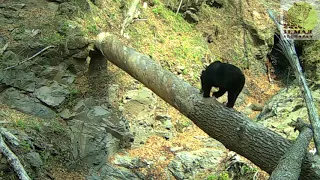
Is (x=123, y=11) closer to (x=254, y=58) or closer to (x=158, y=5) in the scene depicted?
(x=158, y=5)

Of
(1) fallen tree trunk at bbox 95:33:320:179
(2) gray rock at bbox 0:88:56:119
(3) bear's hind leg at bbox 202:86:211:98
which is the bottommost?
(2) gray rock at bbox 0:88:56:119

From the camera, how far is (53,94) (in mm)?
8602

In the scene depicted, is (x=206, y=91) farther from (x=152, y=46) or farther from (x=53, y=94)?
(x=152, y=46)

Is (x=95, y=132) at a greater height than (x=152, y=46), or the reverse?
(x=152, y=46)

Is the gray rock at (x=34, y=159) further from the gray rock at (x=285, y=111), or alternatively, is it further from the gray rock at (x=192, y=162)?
the gray rock at (x=285, y=111)

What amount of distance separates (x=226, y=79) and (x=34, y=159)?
366cm

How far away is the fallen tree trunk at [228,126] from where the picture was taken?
4.90 m

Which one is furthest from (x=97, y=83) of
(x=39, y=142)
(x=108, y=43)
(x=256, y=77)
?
(x=256, y=77)

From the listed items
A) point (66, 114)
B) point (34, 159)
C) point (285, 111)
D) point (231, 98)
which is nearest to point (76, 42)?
point (66, 114)

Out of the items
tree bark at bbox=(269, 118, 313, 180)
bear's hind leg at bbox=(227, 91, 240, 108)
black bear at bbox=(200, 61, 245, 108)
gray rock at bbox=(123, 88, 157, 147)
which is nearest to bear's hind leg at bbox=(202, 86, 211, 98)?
black bear at bbox=(200, 61, 245, 108)

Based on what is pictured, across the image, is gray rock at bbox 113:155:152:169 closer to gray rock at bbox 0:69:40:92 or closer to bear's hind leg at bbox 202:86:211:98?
gray rock at bbox 0:69:40:92

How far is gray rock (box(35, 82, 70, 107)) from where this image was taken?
27.5ft

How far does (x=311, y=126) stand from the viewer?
523 centimetres

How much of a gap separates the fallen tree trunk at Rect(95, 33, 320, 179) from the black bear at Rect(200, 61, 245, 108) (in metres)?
0.20
